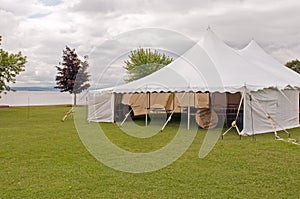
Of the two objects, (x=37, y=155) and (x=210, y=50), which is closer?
(x=37, y=155)

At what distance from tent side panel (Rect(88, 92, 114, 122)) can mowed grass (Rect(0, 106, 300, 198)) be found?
5.71 m

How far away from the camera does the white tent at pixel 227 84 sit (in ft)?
34.3

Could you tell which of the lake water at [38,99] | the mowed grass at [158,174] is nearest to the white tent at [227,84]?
the mowed grass at [158,174]

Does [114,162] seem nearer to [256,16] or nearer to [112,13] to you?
[112,13]

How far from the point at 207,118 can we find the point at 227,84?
1.59m

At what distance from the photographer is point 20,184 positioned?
479cm

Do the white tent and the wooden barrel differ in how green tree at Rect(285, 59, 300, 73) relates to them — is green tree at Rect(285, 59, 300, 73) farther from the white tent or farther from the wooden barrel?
the wooden barrel

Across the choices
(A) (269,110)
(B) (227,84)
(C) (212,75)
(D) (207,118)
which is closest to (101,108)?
(D) (207,118)

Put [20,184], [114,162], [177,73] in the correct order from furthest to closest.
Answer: [177,73]
[114,162]
[20,184]

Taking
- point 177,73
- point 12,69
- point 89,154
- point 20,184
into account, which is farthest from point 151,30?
point 12,69

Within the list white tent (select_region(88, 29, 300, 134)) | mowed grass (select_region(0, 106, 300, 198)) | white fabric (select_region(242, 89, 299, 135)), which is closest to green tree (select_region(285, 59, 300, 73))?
white tent (select_region(88, 29, 300, 134))

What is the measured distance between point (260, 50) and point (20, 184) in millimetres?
13160

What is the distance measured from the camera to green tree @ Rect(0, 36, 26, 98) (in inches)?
791

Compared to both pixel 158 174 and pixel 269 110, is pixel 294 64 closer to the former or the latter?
pixel 269 110
